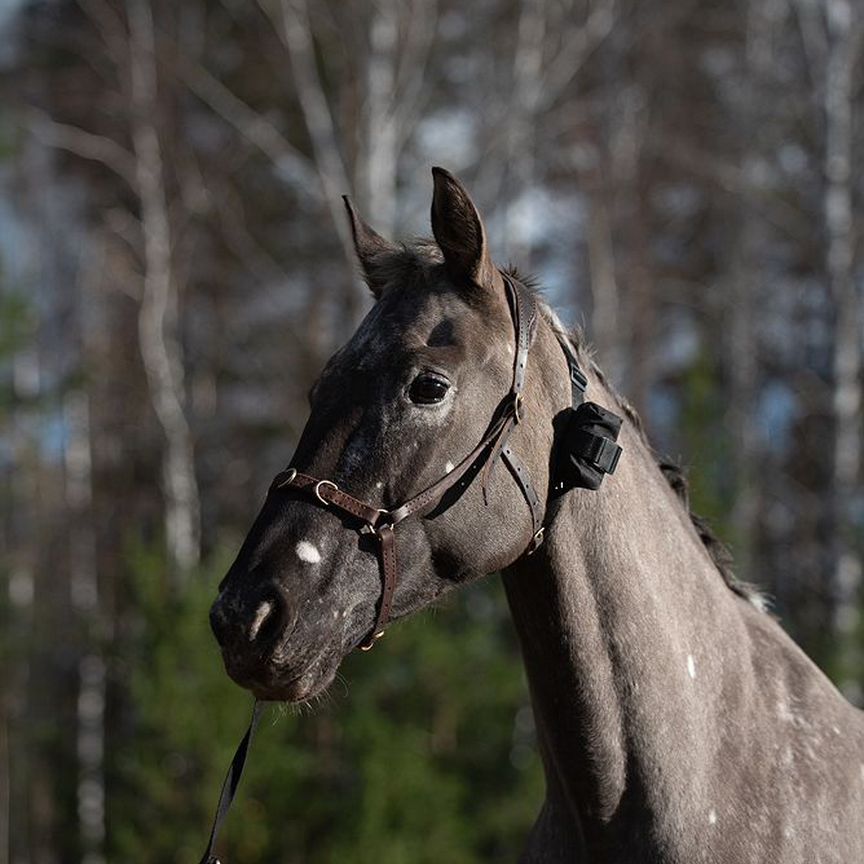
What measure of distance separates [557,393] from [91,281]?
2039 centimetres

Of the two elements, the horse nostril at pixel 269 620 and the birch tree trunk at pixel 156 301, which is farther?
the birch tree trunk at pixel 156 301

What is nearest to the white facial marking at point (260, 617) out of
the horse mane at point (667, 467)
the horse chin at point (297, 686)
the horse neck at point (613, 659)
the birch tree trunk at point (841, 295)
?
the horse chin at point (297, 686)

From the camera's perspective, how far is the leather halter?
2.97 m

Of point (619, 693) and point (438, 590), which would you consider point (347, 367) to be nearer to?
point (438, 590)

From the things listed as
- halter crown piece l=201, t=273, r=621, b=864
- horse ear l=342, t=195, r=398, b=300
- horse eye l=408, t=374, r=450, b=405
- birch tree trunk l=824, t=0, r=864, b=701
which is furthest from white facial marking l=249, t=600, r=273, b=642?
birch tree trunk l=824, t=0, r=864, b=701

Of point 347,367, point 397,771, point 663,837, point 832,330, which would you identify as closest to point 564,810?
point 663,837

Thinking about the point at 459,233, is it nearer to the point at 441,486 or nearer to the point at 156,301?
the point at 441,486

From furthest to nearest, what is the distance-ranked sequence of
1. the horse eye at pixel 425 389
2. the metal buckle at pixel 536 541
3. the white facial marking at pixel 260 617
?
the metal buckle at pixel 536 541, the horse eye at pixel 425 389, the white facial marking at pixel 260 617

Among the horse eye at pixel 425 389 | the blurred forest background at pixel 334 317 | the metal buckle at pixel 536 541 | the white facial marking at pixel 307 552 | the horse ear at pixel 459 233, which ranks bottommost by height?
the blurred forest background at pixel 334 317

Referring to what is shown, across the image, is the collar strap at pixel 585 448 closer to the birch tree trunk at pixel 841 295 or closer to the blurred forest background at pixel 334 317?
the blurred forest background at pixel 334 317

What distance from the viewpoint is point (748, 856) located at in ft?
10.4

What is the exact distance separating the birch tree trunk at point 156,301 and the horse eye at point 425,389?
11.0m

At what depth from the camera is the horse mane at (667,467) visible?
11.5ft

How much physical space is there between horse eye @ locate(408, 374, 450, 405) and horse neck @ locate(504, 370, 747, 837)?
42 centimetres
